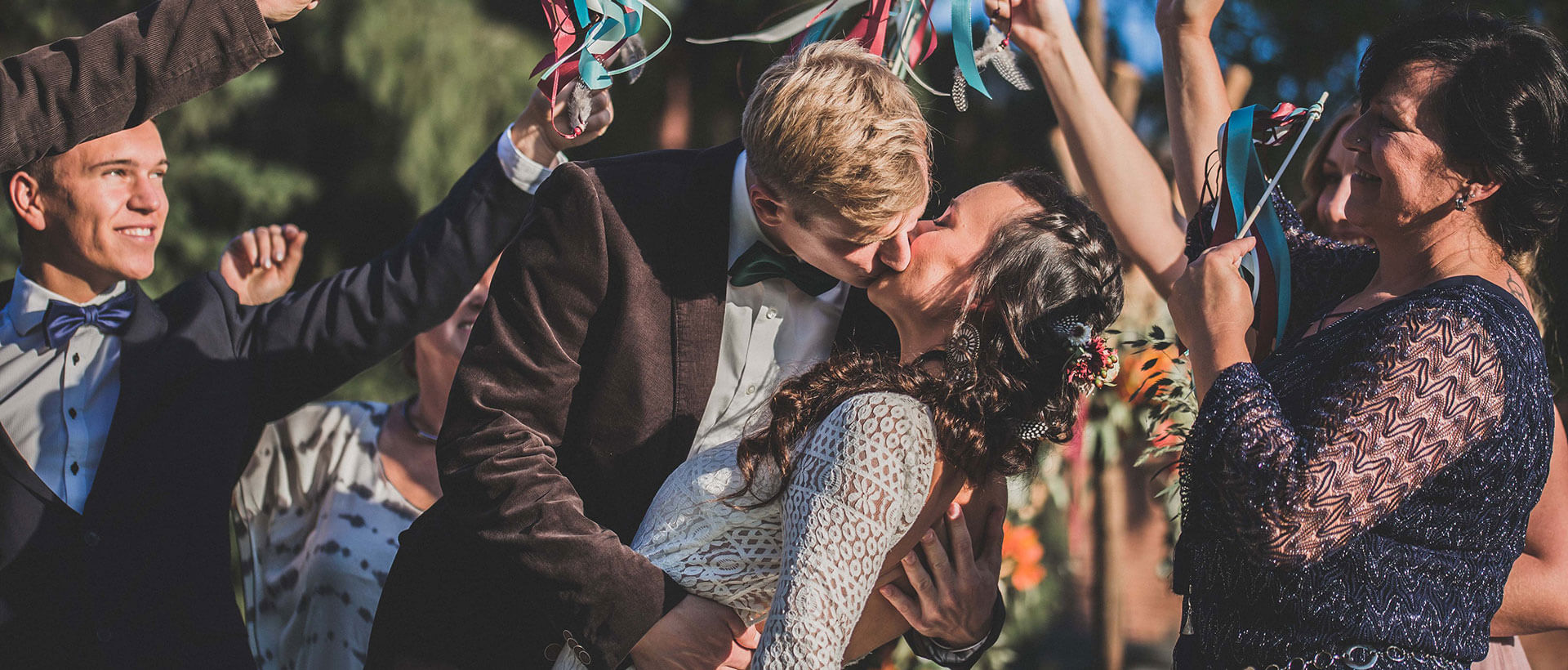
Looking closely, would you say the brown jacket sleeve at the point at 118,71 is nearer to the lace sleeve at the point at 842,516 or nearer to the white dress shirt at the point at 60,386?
the white dress shirt at the point at 60,386

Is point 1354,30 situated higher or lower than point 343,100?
higher

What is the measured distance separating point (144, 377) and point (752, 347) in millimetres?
1500

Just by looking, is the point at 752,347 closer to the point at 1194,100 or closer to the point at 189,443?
the point at 1194,100

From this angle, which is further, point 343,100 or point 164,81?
point 343,100

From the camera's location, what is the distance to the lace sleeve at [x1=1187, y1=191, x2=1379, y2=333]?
7.68ft

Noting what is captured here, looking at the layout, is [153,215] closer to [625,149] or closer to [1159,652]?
[625,149]

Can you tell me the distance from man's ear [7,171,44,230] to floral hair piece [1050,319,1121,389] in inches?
94.4

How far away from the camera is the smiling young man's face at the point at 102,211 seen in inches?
112

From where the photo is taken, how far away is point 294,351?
117 inches

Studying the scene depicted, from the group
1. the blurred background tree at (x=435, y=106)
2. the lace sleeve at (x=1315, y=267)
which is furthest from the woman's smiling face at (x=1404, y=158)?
the blurred background tree at (x=435, y=106)

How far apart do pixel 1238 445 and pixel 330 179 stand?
5.53 m

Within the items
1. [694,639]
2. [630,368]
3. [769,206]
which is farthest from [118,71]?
[694,639]

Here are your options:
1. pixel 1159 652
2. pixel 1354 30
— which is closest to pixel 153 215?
pixel 1354 30

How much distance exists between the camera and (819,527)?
5.85 ft
